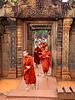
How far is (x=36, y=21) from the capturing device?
7914 mm

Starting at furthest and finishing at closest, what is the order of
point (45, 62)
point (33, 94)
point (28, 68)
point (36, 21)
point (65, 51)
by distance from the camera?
point (36, 21)
point (65, 51)
point (45, 62)
point (28, 68)
point (33, 94)

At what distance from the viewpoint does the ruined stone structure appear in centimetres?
718

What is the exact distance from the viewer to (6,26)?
7762 mm

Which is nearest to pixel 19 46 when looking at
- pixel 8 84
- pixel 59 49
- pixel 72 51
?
pixel 8 84

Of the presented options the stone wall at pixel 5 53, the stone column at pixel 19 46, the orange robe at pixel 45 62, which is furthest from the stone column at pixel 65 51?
the stone wall at pixel 5 53

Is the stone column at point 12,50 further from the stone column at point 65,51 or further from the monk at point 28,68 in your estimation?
the stone column at point 65,51

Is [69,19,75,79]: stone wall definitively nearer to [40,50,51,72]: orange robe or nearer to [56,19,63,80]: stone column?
[56,19,63,80]: stone column

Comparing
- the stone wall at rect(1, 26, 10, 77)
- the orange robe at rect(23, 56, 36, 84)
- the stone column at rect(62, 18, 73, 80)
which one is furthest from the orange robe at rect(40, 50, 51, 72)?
the stone wall at rect(1, 26, 10, 77)

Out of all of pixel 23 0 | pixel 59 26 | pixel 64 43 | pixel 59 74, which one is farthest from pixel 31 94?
pixel 23 0

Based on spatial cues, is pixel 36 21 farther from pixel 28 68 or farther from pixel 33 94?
pixel 33 94

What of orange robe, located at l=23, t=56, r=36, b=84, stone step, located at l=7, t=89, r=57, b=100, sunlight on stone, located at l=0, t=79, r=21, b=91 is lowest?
sunlight on stone, located at l=0, t=79, r=21, b=91

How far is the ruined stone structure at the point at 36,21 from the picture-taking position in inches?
283

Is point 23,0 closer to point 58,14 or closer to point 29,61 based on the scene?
point 58,14

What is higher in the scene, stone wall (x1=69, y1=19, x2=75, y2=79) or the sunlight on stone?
stone wall (x1=69, y1=19, x2=75, y2=79)
